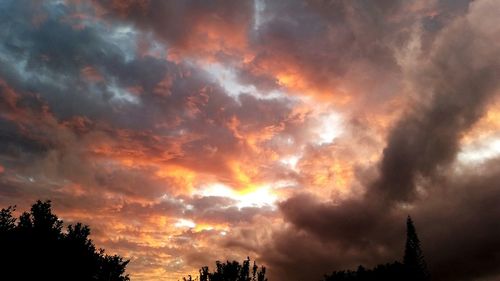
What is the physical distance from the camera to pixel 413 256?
82.5 m

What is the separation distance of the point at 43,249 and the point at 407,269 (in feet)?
227

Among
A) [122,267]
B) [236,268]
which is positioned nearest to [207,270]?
[236,268]

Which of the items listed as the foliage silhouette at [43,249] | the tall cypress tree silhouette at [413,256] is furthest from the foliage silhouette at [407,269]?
the foliage silhouette at [43,249]

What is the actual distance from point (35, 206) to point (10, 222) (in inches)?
108

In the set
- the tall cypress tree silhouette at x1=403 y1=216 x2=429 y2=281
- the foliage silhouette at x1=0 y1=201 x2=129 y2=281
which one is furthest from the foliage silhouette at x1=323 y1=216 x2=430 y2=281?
the foliage silhouette at x1=0 y1=201 x2=129 y2=281

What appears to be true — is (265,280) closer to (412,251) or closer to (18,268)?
(412,251)

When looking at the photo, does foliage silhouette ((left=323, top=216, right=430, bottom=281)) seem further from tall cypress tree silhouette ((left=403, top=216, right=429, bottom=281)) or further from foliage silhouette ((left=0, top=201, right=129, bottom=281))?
foliage silhouette ((left=0, top=201, right=129, bottom=281))

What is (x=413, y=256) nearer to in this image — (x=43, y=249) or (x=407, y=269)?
(x=407, y=269)

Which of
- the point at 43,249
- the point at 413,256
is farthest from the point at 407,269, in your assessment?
the point at 43,249

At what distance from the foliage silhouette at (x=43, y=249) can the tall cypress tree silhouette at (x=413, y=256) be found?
207 ft

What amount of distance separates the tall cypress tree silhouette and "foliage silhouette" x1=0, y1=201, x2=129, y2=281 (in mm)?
63063

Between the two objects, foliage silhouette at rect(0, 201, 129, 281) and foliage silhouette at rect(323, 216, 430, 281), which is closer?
foliage silhouette at rect(0, 201, 129, 281)

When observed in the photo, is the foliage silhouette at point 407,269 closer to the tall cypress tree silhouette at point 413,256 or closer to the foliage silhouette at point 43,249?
the tall cypress tree silhouette at point 413,256

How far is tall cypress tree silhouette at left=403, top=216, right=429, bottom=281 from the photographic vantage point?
8056 centimetres
